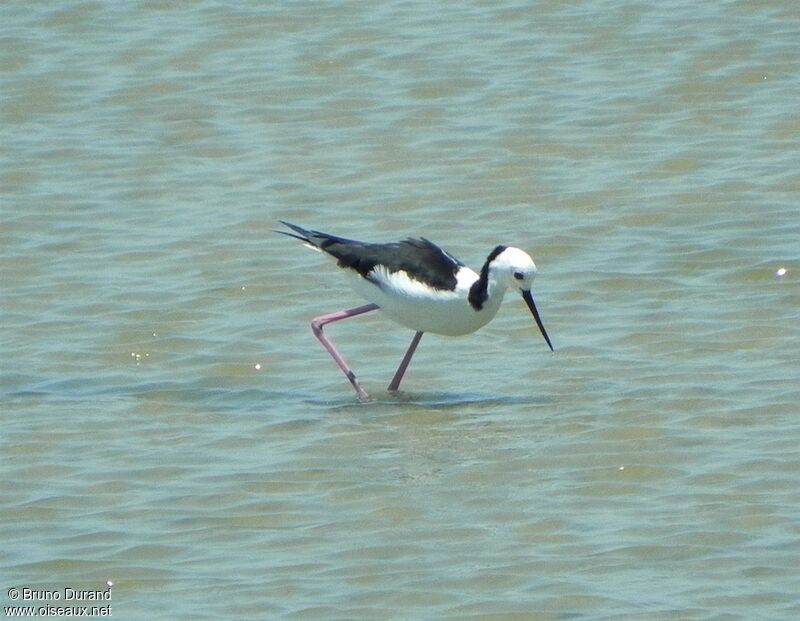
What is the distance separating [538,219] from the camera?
1105 cm

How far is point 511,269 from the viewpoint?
29.0 ft

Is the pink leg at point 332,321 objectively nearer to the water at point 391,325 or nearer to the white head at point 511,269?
the water at point 391,325

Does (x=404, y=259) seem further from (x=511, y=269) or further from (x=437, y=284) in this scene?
(x=511, y=269)

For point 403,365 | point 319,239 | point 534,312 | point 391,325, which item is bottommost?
point 391,325

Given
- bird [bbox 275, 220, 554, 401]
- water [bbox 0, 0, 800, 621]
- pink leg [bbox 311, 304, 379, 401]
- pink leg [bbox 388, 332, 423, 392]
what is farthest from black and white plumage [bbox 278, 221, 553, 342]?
water [bbox 0, 0, 800, 621]

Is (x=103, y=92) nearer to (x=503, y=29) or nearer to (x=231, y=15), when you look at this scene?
(x=231, y=15)

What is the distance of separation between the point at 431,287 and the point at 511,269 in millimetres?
398

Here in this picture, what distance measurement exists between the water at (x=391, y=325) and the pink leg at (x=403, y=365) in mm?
102


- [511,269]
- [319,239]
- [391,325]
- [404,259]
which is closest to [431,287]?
[404,259]

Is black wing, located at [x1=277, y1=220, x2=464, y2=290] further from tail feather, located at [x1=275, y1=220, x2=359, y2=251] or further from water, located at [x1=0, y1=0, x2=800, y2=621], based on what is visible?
water, located at [x1=0, y1=0, x2=800, y2=621]

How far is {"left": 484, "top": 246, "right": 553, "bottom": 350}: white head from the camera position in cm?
885

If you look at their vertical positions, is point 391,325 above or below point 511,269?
below

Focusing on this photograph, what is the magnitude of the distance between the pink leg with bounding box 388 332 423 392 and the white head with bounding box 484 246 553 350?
533 mm

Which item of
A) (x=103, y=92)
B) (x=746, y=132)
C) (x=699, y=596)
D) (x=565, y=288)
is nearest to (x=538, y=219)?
(x=565, y=288)
